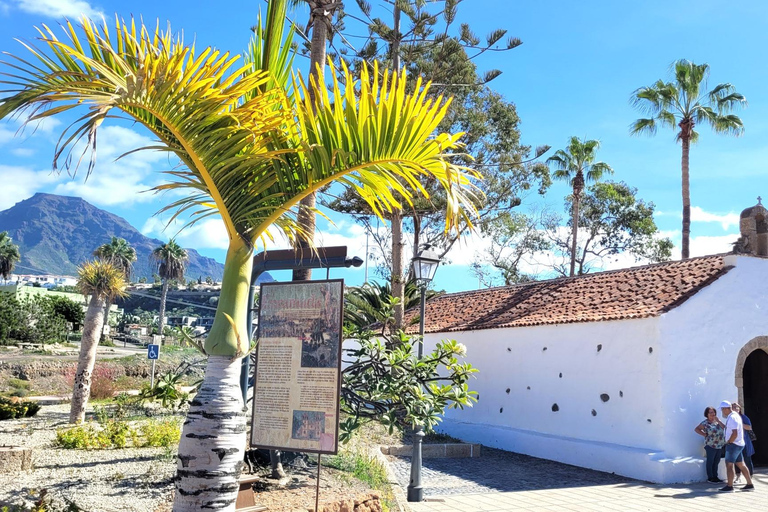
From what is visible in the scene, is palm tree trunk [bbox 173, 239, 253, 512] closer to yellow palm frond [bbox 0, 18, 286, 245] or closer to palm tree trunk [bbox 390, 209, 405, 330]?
yellow palm frond [bbox 0, 18, 286, 245]

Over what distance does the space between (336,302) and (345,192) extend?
18004 millimetres

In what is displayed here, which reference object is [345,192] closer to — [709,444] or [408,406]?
[709,444]

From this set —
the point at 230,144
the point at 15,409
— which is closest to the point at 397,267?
the point at 15,409

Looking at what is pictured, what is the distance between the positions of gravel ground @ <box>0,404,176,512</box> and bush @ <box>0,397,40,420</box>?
153 inches

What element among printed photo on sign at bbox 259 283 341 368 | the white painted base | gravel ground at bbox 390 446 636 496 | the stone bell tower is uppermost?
the stone bell tower

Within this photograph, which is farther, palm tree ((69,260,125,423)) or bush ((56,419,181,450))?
palm tree ((69,260,125,423))

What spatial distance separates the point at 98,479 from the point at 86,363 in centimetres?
588

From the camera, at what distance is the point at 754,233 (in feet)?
44.1

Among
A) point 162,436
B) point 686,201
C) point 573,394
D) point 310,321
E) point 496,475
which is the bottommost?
point 496,475

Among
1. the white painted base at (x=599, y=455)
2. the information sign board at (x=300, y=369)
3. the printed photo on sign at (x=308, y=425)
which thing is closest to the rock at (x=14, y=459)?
the information sign board at (x=300, y=369)

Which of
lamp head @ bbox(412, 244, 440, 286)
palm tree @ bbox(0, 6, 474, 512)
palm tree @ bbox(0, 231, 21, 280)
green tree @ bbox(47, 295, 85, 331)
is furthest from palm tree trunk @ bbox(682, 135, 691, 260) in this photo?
palm tree @ bbox(0, 231, 21, 280)

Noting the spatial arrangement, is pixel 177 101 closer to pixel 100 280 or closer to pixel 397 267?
pixel 100 280

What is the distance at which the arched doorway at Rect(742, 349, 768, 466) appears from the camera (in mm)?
12945

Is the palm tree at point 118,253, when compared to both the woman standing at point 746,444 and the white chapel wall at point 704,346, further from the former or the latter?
the woman standing at point 746,444
